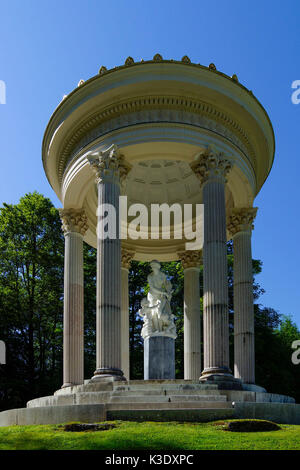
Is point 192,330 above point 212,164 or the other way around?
the other way around

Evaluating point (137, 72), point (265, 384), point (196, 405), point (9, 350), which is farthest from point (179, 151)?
point (9, 350)

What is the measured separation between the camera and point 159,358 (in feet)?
100

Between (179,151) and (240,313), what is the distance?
9.58m

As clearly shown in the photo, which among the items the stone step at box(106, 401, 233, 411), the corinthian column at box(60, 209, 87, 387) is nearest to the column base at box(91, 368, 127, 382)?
the stone step at box(106, 401, 233, 411)

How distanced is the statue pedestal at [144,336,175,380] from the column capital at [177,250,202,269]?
937cm

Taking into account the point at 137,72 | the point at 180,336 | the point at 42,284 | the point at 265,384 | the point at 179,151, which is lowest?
the point at 265,384

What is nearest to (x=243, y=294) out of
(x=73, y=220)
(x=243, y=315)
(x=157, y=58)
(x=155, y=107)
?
(x=243, y=315)

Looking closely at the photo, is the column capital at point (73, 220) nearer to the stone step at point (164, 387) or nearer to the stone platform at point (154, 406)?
the stone platform at point (154, 406)

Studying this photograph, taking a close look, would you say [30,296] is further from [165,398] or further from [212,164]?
[165,398]

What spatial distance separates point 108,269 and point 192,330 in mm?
12601

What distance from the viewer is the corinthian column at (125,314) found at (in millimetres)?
37562

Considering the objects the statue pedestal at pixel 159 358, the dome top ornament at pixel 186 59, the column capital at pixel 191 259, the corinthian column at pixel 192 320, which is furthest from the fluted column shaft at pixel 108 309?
A: the column capital at pixel 191 259
